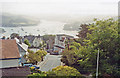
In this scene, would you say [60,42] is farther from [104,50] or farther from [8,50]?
[8,50]

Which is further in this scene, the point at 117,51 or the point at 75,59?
the point at 75,59

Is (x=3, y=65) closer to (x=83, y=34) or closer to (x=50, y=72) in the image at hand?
(x=50, y=72)

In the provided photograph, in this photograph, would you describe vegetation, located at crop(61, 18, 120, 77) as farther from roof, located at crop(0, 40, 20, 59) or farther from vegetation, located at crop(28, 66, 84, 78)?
roof, located at crop(0, 40, 20, 59)

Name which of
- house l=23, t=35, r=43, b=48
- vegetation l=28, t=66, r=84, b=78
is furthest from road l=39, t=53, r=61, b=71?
house l=23, t=35, r=43, b=48

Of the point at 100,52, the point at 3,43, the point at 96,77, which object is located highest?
the point at 3,43

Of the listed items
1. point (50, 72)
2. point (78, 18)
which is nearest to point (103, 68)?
point (50, 72)

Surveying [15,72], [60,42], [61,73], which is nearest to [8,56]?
[15,72]

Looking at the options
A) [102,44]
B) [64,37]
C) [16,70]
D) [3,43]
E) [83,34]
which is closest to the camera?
[16,70]

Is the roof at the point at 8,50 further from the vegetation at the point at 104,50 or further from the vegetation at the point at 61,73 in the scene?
the vegetation at the point at 104,50
